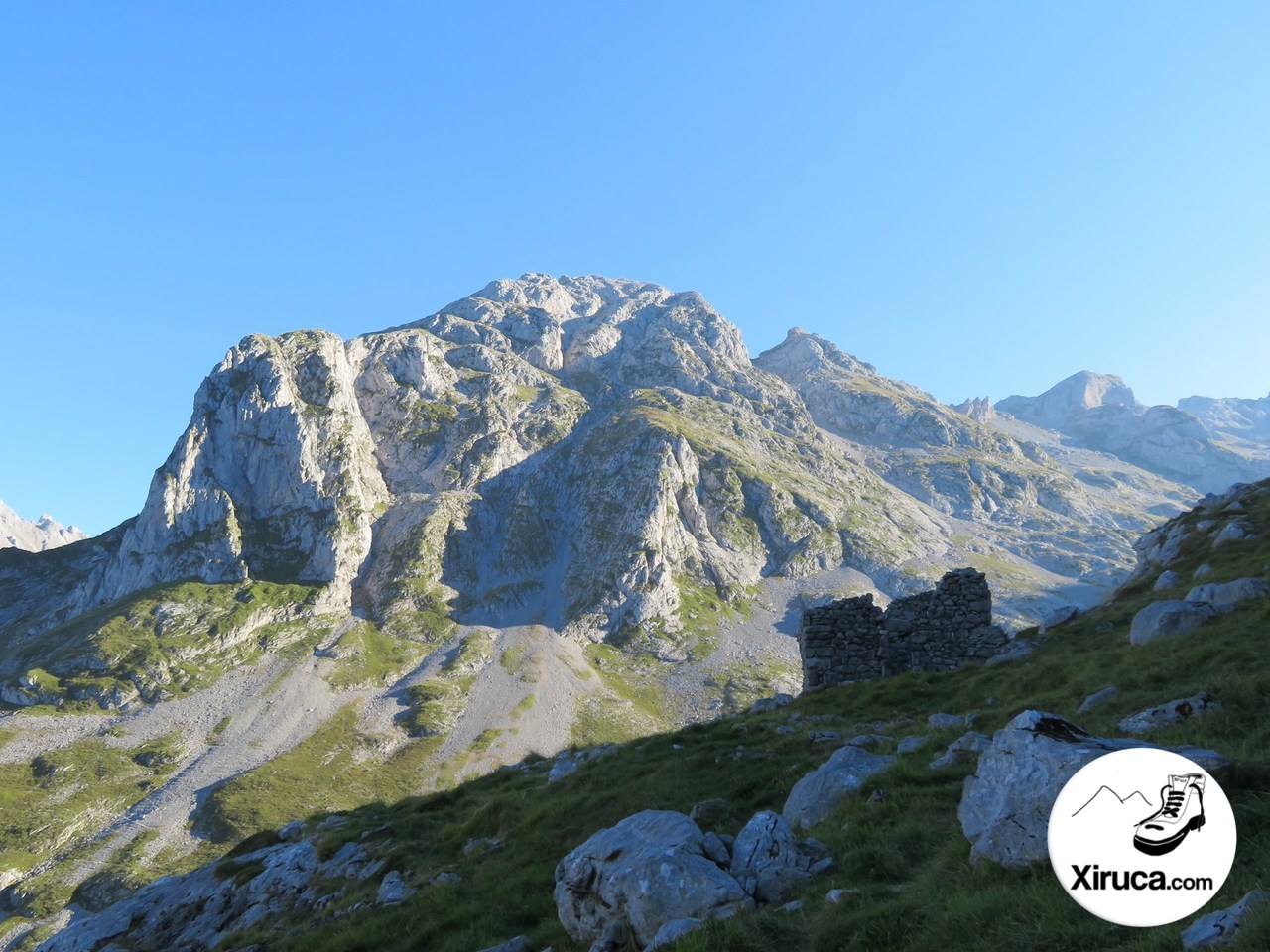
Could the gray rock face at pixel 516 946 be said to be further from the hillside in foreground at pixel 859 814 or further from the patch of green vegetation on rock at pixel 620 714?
the patch of green vegetation on rock at pixel 620 714

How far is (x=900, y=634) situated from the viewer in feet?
106

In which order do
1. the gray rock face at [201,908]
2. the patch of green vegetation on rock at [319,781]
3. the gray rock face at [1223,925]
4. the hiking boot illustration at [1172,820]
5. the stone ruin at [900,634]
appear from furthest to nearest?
the patch of green vegetation on rock at [319,781] → the stone ruin at [900,634] → the gray rock face at [201,908] → the hiking boot illustration at [1172,820] → the gray rock face at [1223,925]

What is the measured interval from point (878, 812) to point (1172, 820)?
5510 millimetres

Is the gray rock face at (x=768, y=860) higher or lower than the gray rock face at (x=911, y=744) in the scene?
higher

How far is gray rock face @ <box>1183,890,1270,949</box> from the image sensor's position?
15.8ft

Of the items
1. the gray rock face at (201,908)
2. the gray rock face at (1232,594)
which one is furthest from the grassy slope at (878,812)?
the gray rock face at (201,908)

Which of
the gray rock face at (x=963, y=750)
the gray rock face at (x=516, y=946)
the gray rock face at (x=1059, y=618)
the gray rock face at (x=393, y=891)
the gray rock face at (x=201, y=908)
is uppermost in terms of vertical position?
the gray rock face at (x=963, y=750)

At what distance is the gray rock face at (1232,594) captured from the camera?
760 inches

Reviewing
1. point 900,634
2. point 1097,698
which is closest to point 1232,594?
point 1097,698

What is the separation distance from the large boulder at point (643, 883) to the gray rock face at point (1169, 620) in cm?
1673

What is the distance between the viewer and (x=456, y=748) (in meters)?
166

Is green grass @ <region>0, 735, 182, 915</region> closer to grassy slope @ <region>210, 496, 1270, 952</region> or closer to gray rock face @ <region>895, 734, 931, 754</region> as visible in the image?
grassy slope @ <region>210, 496, 1270, 952</region>

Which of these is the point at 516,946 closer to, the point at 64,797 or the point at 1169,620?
the point at 1169,620

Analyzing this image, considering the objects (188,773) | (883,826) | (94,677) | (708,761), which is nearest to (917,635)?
(708,761)
